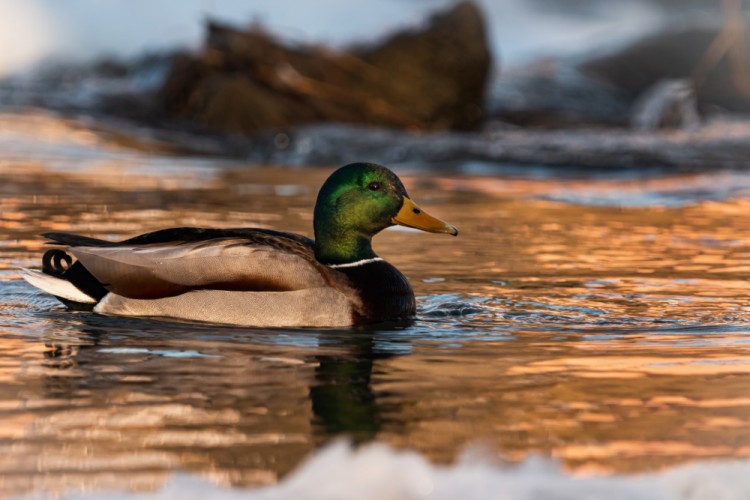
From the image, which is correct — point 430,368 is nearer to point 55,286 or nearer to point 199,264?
point 199,264

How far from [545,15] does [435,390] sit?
1111 inches

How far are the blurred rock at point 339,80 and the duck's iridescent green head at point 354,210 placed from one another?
40.9 ft

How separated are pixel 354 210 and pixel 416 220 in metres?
0.33

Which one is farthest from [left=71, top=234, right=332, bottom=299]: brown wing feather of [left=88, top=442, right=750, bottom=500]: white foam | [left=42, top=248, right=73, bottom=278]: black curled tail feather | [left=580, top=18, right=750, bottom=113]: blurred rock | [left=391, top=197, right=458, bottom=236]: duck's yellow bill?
[left=580, top=18, right=750, bottom=113]: blurred rock

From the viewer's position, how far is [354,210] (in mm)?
7473

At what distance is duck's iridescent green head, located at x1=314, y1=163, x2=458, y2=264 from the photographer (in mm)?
7445

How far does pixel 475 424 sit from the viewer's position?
203 inches

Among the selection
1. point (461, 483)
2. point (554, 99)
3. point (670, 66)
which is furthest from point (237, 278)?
point (670, 66)

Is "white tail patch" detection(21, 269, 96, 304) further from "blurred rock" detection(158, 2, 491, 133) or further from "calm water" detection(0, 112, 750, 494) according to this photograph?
"blurred rock" detection(158, 2, 491, 133)

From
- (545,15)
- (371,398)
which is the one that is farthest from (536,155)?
(545,15)

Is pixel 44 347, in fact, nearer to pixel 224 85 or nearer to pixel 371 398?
pixel 371 398

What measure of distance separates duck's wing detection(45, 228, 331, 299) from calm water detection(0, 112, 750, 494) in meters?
0.19

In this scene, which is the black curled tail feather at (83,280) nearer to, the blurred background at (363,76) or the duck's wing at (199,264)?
the duck's wing at (199,264)

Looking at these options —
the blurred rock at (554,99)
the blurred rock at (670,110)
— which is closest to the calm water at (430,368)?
the blurred rock at (670,110)
